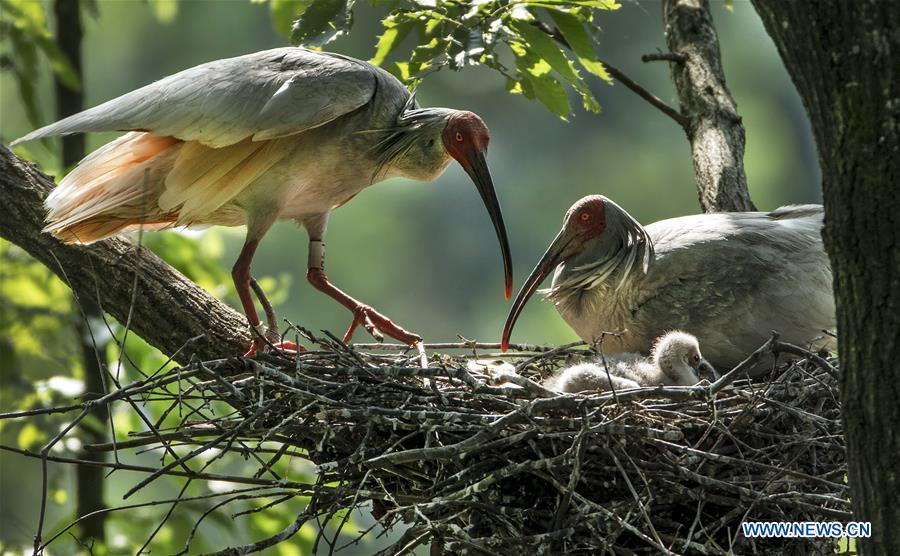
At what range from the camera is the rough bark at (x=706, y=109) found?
548 centimetres

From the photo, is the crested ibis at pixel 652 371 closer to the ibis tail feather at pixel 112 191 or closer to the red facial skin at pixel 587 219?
the red facial skin at pixel 587 219

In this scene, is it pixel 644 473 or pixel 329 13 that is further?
pixel 329 13

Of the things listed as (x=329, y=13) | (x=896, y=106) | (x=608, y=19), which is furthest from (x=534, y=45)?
(x=608, y=19)

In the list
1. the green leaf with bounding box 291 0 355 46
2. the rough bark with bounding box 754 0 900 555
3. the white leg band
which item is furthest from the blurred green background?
the rough bark with bounding box 754 0 900 555

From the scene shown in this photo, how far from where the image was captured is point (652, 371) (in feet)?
14.9

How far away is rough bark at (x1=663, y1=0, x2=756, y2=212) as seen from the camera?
5480 millimetres

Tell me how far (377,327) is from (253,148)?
3.30ft

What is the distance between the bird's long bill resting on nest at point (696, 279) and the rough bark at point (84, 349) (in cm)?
258

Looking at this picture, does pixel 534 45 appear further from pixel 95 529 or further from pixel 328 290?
pixel 95 529

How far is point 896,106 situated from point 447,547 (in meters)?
2.11

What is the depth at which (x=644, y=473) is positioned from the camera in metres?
3.62

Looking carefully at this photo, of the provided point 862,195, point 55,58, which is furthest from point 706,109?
point 55,58

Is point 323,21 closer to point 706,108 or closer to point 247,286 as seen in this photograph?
point 247,286

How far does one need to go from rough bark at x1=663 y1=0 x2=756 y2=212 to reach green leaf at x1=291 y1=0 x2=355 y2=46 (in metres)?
2.12
